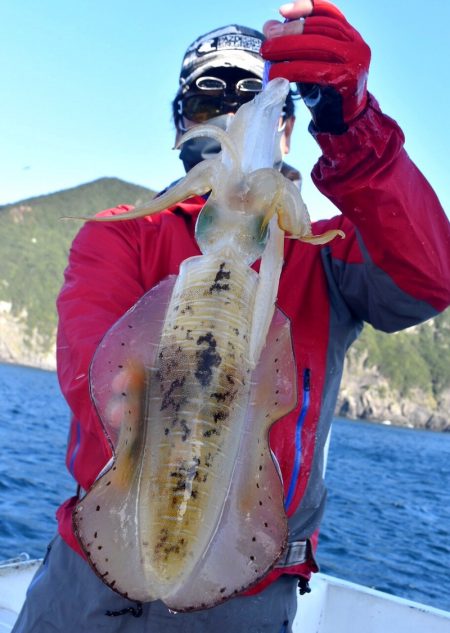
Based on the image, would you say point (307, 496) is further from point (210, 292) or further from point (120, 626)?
Result: point (210, 292)

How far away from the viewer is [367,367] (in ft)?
524

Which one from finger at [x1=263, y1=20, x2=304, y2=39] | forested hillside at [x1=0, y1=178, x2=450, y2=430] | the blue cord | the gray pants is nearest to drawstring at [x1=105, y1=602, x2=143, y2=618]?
the gray pants

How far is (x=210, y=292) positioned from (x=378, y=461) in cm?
5940

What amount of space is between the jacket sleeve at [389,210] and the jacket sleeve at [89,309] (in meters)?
0.95

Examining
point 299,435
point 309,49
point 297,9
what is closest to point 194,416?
point 299,435

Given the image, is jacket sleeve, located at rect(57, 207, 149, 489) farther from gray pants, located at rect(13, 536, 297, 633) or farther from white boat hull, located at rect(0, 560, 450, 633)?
white boat hull, located at rect(0, 560, 450, 633)

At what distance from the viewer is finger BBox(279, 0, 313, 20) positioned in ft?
A: 8.05

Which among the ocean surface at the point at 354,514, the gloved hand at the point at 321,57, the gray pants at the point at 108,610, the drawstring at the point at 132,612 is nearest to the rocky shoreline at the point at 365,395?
the ocean surface at the point at 354,514

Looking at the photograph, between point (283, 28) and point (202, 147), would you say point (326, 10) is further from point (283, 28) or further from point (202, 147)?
point (202, 147)

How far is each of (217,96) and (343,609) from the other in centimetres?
547

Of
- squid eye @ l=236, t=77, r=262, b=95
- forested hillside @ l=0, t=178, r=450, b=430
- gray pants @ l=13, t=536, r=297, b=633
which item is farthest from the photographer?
forested hillside @ l=0, t=178, r=450, b=430

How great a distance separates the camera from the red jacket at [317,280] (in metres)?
2.60

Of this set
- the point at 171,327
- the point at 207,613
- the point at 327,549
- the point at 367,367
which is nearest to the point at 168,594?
the point at 171,327

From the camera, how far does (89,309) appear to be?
8.64 feet
